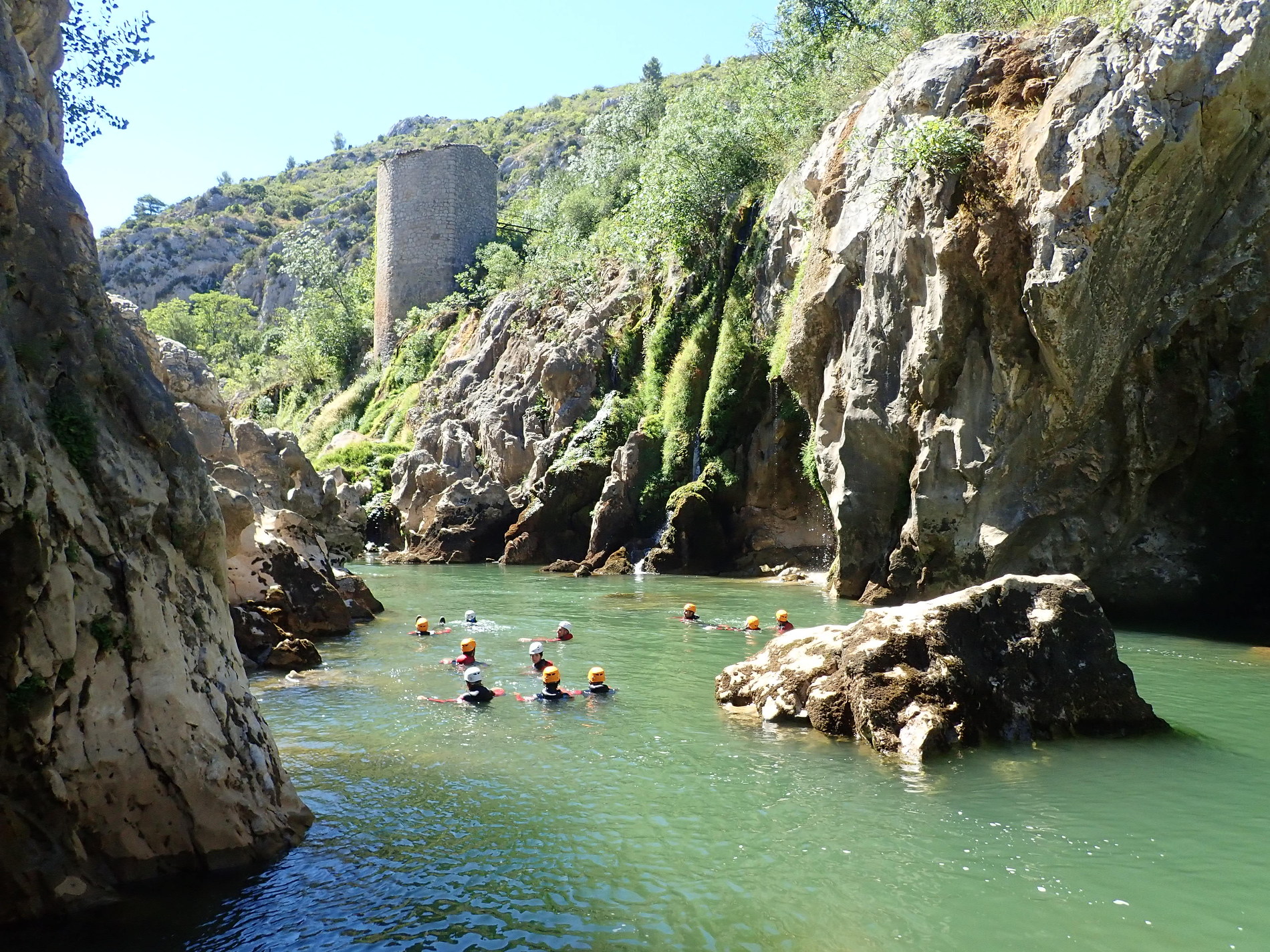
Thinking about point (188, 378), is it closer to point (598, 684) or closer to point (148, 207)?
point (598, 684)

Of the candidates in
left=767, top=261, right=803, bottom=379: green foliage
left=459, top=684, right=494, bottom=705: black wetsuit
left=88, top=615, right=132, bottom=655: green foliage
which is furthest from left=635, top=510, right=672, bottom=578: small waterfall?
left=88, top=615, right=132, bottom=655: green foliage

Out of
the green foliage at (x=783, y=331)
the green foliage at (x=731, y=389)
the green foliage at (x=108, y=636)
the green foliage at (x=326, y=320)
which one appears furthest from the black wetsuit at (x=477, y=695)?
the green foliage at (x=326, y=320)

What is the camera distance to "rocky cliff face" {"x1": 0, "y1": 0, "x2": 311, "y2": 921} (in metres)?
5.72

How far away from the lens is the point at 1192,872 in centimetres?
681

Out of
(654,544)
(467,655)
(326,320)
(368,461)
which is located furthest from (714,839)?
(326,320)

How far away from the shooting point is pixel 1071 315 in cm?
1645

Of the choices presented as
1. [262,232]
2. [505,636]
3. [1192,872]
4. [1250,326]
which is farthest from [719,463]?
[262,232]

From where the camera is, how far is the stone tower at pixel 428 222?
189 feet

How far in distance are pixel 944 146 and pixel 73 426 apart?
15918 mm

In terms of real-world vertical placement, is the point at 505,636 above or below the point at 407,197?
below

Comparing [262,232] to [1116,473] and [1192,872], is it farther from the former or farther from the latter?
[1192,872]

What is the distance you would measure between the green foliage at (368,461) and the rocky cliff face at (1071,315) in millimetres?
27196

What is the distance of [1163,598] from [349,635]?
15364mm

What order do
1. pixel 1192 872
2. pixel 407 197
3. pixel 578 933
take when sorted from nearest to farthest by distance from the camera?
1. pixel 578 933
2. pixel 1192 872
3. pixel 407 197
